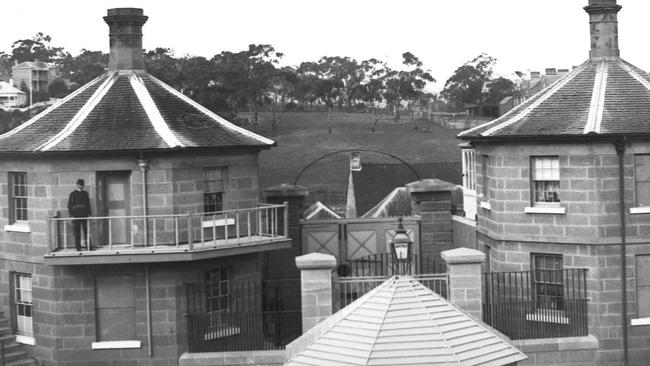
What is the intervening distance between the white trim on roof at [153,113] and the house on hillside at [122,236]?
50 mm

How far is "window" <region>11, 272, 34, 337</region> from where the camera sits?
2634cm

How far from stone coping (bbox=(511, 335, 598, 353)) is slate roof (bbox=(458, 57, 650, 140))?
15.6 feet

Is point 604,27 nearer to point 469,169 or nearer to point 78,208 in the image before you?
point 469,169

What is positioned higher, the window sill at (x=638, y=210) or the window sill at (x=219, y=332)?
the window sill at (x=638, y=210)

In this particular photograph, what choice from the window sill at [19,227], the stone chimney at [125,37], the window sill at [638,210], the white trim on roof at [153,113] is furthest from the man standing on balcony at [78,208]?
the window sill at [638,210]

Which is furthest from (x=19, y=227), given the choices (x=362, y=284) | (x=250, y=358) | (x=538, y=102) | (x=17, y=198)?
(x=538, y=102)

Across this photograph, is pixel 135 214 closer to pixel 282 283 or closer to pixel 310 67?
pixel 282 283

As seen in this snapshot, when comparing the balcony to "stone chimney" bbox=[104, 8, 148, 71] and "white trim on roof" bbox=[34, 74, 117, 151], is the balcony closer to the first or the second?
"white trim on roof" bbox=[34, 74, 117, 151]

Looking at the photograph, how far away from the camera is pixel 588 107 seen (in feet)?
86.3

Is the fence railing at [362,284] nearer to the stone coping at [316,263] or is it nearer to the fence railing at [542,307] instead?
the stone coping at [316,263]

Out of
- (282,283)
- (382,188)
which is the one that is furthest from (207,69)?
(282,283)

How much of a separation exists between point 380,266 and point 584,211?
779cm

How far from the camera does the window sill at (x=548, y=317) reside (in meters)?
25.3

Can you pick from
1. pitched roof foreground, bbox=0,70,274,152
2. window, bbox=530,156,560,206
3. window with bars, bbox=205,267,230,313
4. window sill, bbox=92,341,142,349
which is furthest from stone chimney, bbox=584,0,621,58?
window sill, bbox=92,341,142,349
